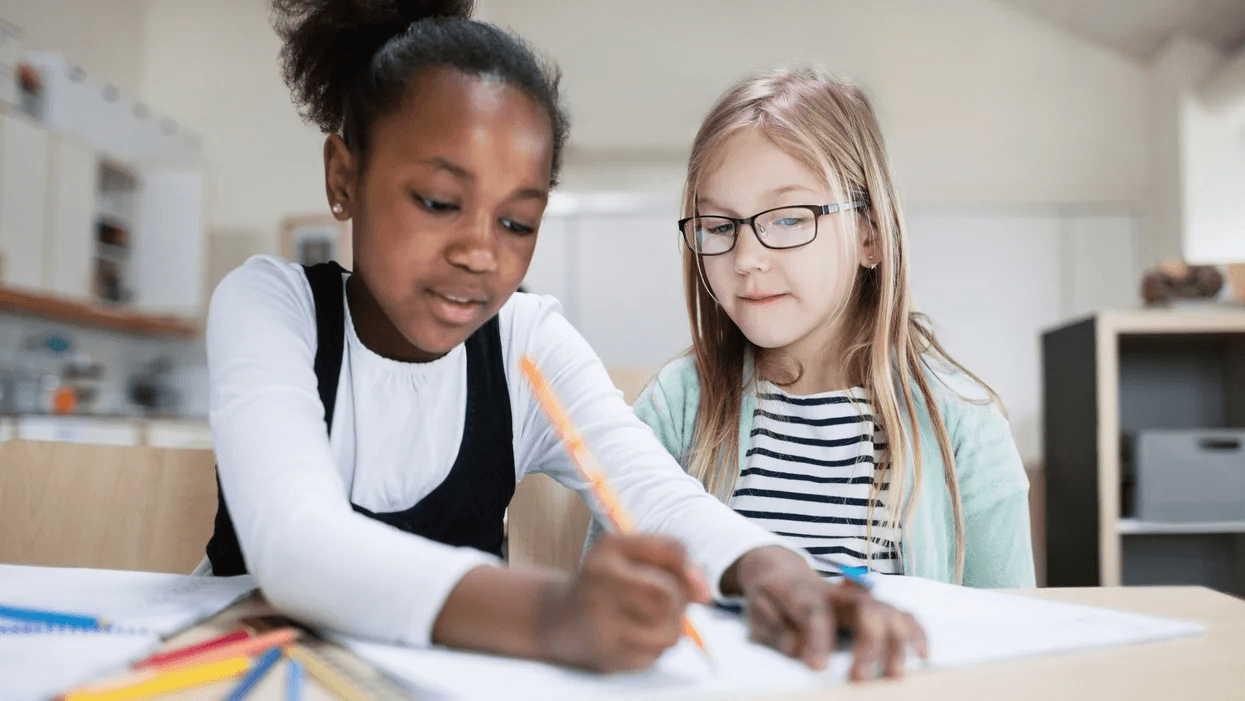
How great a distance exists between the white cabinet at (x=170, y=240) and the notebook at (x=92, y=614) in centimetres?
335

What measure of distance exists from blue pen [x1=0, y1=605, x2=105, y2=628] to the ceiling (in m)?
3.73

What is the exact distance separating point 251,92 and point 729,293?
385cm

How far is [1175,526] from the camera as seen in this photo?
1.97 metres

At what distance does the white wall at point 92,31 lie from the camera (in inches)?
130

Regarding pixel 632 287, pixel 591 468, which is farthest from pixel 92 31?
pixel 591 468

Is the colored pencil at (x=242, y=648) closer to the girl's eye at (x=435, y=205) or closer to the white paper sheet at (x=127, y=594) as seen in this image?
the white paper sheet at (x=127, y=594)

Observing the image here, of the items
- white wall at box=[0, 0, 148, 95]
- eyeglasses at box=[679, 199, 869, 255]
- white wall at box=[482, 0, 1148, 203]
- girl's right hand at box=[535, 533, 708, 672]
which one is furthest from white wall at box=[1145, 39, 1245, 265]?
white wall at box=[0, 0, 148, 95]

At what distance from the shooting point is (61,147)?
9.71 feet

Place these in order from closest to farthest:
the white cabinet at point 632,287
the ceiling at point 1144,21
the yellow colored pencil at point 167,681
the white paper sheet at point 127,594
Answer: the yellow colored pencil at point 167,681 → the white paper sheet at point 127,594 → the ceiling at point 1144,21 → the white cabinet at point 632,287

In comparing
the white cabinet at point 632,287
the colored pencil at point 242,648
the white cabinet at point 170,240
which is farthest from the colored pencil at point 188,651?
the white cabinet at point 170,240

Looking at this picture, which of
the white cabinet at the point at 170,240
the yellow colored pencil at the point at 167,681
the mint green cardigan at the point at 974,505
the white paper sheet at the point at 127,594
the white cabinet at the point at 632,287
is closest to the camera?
the yellow colored pencil at the point at 167,681

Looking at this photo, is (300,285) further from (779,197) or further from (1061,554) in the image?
(1061,554)

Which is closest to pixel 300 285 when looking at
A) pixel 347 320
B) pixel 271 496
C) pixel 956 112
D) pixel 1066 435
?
pixel 347 320

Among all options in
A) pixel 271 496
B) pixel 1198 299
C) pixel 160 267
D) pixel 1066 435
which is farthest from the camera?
pixel 160 267
